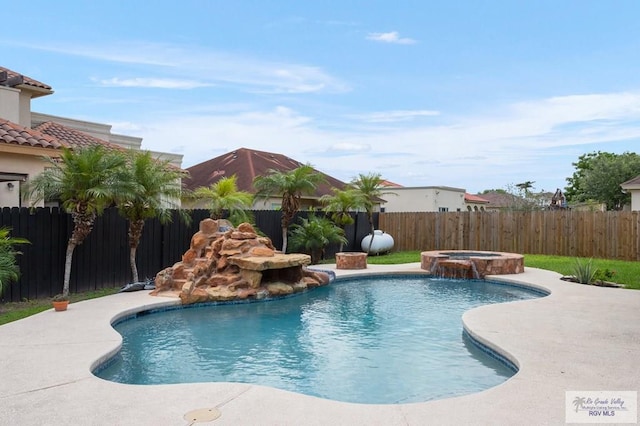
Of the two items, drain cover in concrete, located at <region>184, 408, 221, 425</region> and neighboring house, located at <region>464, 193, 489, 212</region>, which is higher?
neighboring house, located at <region>464, 193, 489, 212</region>

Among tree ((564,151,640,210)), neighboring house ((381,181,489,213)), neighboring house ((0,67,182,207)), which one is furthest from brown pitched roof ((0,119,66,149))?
tree ((564,151,640,210))

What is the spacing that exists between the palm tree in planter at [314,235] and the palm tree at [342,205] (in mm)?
928

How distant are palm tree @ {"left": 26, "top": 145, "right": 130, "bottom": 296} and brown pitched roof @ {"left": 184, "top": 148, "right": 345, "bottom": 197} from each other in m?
11.8

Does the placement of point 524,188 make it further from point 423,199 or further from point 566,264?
point 566,264

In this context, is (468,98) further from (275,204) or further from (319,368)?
(319,368)

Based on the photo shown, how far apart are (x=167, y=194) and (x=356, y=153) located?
1956cm

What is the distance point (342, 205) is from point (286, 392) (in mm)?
14376

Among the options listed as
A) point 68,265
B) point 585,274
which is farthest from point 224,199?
point 585,274

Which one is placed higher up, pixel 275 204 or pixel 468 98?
pixel 468 98

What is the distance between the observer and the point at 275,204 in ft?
72.1

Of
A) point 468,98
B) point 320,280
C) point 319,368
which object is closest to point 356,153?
point 468,98

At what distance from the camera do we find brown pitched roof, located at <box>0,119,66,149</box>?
1009cm

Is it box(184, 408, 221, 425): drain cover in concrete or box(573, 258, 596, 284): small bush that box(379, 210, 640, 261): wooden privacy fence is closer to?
box(573, 258, 596, 284): small bush

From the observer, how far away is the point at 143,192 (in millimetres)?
10844
